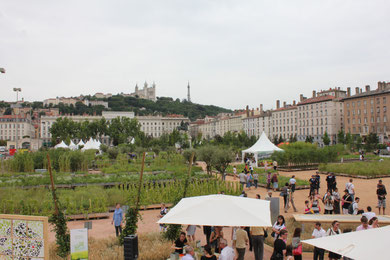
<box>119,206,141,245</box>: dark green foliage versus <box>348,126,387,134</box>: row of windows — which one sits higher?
<box>348,126,387,134</box>: row of windows

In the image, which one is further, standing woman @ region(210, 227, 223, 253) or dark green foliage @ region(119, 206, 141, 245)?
dark green foliage @ region(119, 206, 141, 245)

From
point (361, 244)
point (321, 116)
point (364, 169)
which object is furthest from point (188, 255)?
point (321, 116)

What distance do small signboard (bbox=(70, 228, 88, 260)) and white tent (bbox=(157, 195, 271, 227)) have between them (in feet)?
5.58

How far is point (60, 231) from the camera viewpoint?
24.5 feet

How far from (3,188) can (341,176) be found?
22.7m

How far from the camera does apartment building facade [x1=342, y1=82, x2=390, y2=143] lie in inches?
2366

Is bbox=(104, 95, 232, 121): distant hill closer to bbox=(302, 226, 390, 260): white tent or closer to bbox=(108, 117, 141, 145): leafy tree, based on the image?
bbox=(108, 117, 141, 145): leafy tree

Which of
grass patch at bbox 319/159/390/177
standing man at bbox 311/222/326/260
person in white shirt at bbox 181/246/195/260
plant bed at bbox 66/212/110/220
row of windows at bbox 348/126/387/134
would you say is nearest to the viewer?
person in white shirt at bbox 181/246/195/260

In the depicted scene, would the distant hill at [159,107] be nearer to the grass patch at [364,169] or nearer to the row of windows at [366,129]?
the row of windows at [366,129]

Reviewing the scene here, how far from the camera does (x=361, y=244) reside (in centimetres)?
411

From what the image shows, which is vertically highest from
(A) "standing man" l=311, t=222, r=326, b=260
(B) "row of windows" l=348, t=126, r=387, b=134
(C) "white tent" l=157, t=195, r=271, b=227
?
(B) "row of windows" l=348, t=126, r=387, b=134

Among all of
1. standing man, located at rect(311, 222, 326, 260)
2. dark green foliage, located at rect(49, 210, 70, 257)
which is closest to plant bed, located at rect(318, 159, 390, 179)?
standing man, located at rect(311, 222, 326, 260)

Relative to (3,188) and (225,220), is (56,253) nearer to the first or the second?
(225,220)

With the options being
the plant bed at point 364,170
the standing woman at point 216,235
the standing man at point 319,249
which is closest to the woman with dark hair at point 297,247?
the standing man at point 319,249
